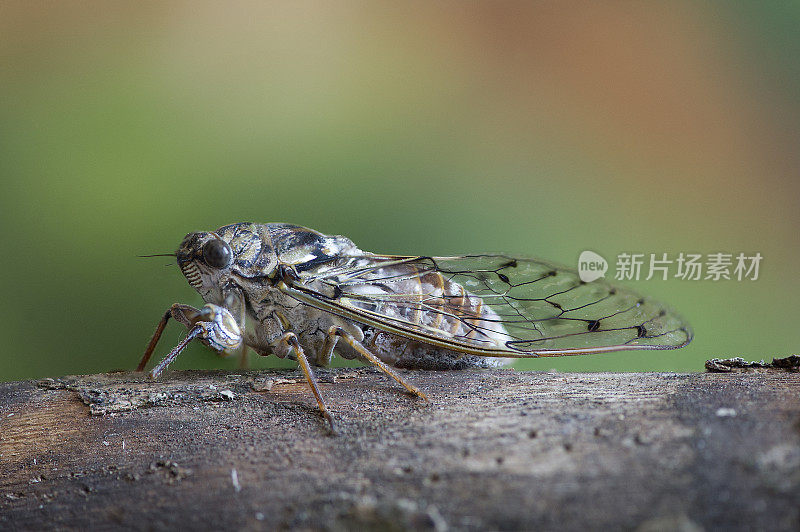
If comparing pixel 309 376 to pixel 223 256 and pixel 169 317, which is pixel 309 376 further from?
pixel 169 317

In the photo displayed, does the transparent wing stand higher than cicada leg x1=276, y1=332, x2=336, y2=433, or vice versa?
the transparent wing

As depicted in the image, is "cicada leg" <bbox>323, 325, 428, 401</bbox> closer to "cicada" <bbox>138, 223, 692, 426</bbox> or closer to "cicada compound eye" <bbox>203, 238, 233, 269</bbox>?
"cicada" <bbox>138, 223, 692, 426</bbox>

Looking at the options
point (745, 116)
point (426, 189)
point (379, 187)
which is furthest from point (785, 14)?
point (379, 187)

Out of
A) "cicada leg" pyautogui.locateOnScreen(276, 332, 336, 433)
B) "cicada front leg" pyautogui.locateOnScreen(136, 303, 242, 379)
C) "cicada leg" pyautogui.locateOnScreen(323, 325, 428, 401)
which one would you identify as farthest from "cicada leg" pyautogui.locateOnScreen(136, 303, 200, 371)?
"cicada leg" pyautogui.locateOnScreen(323, 325, 428, 401)

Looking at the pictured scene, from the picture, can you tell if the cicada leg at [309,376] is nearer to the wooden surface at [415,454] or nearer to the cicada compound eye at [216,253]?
the wooden surface at [415,454]

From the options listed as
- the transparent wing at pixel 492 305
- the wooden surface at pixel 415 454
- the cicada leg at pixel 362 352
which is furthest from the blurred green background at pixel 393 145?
the wooden surface at pixel 415 454

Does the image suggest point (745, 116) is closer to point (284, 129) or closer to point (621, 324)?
point (621, 324)

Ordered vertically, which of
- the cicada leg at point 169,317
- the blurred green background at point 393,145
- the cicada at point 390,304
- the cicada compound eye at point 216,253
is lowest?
the cicada leg at point 169,317
